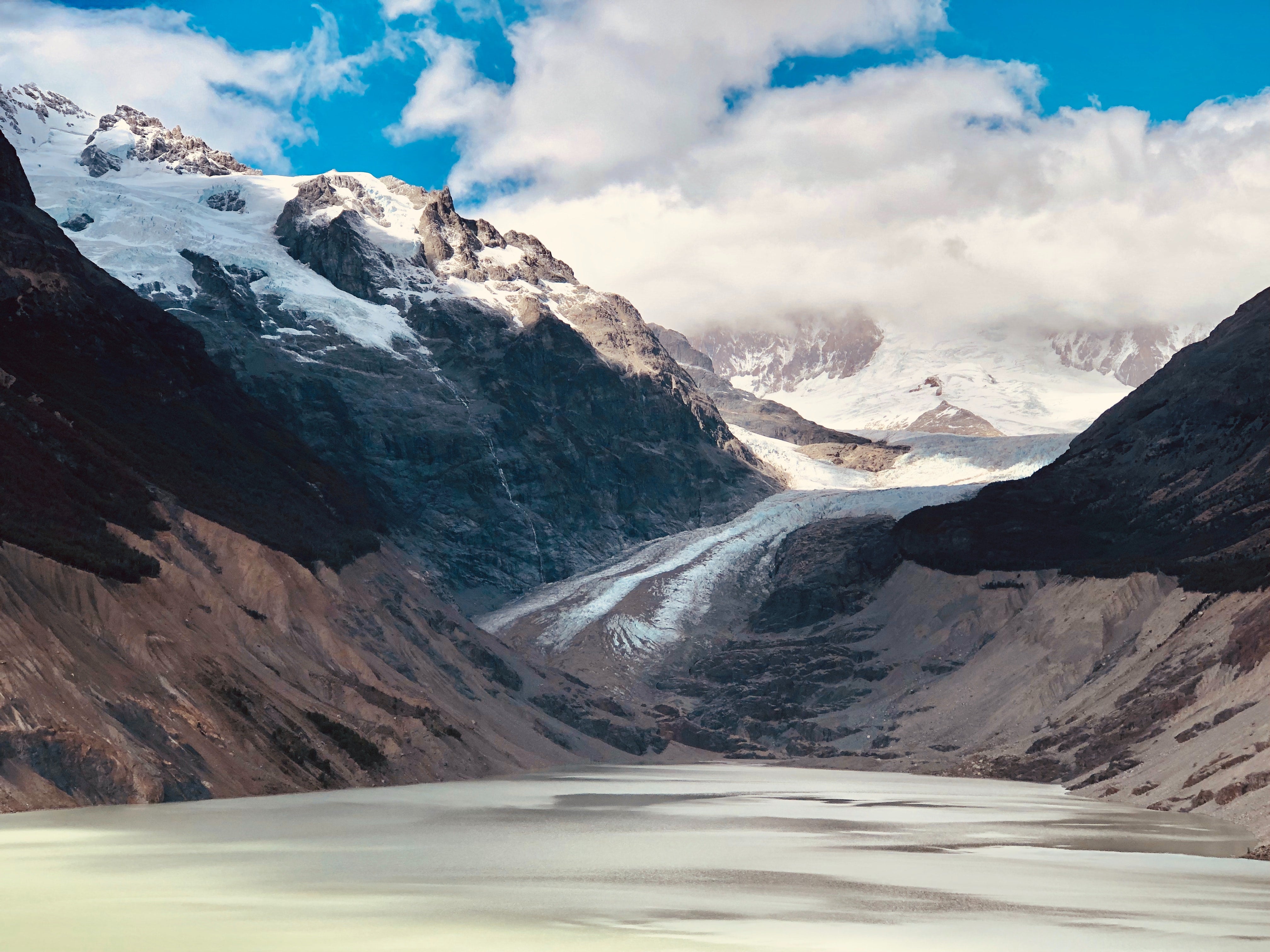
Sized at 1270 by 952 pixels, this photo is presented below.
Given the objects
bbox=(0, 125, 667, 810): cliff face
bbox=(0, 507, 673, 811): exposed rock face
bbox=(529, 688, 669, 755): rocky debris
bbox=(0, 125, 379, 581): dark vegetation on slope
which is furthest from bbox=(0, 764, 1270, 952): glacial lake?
bbox=(529, 688, 669, 755): rocky debris

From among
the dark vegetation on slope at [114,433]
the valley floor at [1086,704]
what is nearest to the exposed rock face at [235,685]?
the dark vegetation on slope at [114,433]

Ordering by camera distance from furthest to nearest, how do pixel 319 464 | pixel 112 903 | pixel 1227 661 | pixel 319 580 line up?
1. pixel 319 464
2. pixel 319 580
3. pixel 1227 661
4. pixel 112 903

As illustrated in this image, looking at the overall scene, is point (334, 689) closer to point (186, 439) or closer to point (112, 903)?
point (186, 439)

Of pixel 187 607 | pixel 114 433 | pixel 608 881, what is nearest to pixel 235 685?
pixel 187 607

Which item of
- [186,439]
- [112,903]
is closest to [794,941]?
[112,903]

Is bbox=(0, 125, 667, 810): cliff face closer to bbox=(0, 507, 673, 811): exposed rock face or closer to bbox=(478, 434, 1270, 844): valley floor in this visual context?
bbox=(0, 507, 673, 811): exposed rock face

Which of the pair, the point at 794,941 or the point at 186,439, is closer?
the point at 794,941
